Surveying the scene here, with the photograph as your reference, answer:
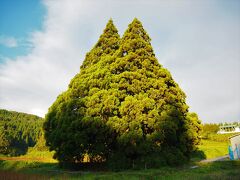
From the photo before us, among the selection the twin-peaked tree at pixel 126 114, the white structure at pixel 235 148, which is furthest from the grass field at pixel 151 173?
the white structure at pixel 235 148

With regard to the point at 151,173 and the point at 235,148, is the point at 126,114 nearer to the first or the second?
the point at 151,173

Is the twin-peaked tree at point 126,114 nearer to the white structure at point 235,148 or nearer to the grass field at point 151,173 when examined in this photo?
the grass field at point 151,173

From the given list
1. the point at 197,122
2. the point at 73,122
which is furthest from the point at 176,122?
the point at 73,122

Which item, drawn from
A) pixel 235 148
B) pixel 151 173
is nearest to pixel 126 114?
pixel 151 173

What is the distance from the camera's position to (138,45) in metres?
18.2

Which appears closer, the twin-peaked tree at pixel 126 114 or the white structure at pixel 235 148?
the twin-peaked tree at pixel 126 114

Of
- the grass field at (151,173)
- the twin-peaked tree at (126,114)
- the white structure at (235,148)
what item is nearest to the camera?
the grass field at (151,173)

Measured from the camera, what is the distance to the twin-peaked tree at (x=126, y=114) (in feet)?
49.3

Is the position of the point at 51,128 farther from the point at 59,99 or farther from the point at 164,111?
the point at 164,111

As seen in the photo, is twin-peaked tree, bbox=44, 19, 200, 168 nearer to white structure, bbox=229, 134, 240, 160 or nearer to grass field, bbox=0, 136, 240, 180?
grass field, bbox=0, 136, 240, 180

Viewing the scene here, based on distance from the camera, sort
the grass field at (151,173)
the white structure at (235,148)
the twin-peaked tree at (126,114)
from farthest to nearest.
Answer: the white structure at (235,148) → the twin-peaked tree at (126,114) → the grass field at (151,173)

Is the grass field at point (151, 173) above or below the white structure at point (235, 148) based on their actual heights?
below

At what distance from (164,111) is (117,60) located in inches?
207

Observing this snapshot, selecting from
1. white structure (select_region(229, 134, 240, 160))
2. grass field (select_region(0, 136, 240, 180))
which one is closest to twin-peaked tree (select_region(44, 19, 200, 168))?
grass field (select_region(0, 136, 240, 180))
